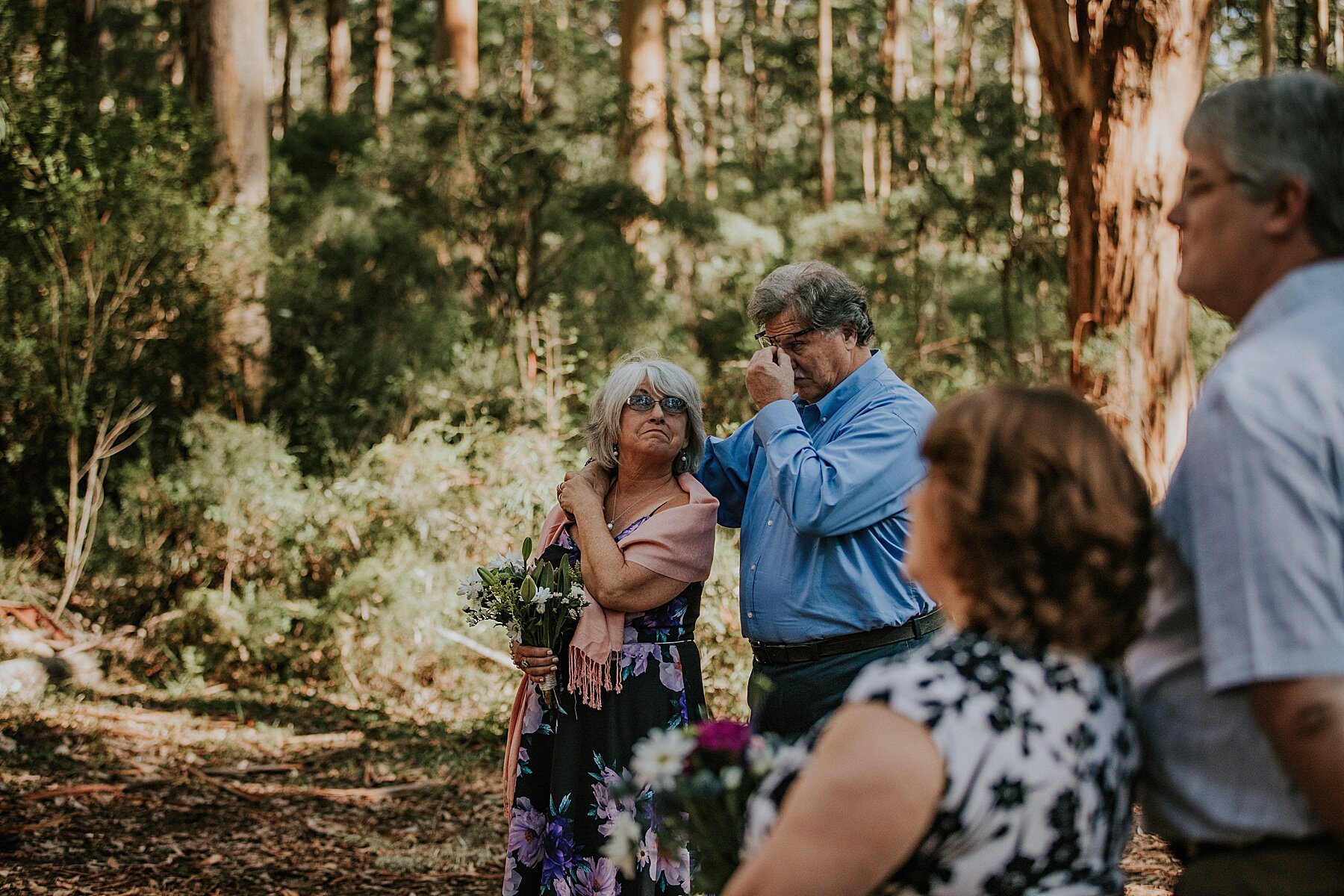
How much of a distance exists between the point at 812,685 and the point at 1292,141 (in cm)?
194

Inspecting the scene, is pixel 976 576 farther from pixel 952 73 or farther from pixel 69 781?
pixel 952 73

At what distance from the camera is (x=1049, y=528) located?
1.42 m

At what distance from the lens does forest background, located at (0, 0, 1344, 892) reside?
22.4ft

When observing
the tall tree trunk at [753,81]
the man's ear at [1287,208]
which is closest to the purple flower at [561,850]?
the man's ear at [1287,208]

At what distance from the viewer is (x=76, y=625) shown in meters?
8.58

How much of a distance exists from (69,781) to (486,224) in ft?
18.7

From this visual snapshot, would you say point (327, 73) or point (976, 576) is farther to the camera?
point (327, 73)

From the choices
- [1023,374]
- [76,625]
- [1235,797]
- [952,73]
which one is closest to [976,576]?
[1235,797]

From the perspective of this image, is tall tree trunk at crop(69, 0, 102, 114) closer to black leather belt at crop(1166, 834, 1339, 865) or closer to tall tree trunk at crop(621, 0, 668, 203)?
tall tree trunk at crop(621, 0, 668, 203)

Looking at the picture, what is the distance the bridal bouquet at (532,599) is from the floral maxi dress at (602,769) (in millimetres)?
117

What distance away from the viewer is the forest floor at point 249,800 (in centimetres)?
483

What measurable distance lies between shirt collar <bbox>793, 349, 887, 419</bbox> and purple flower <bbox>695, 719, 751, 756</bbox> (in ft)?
5.62

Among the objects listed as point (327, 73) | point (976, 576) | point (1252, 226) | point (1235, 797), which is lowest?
point (1235, 797)

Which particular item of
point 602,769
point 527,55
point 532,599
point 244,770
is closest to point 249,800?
point 244,770
